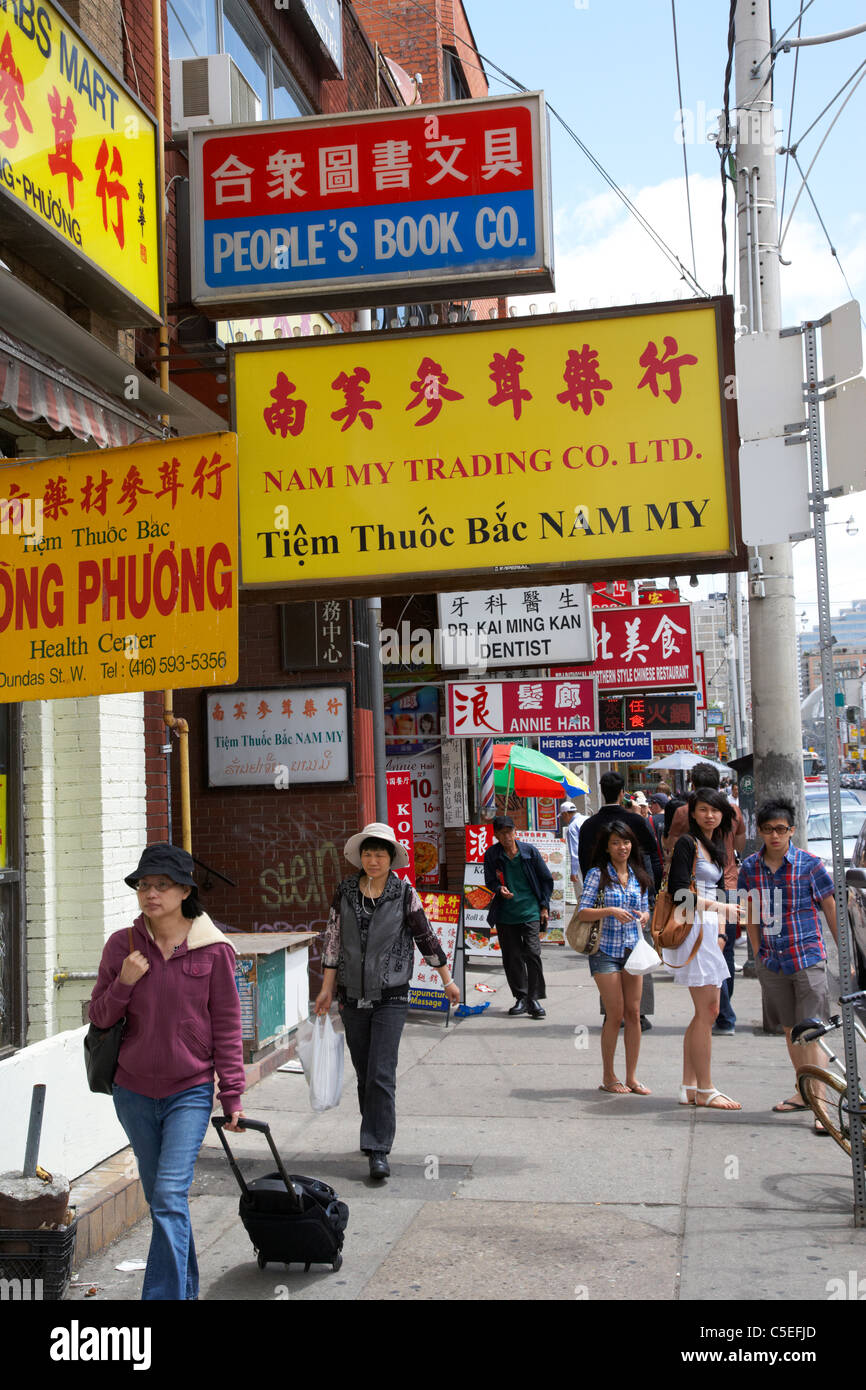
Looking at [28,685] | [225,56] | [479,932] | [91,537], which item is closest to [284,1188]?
[28,685]

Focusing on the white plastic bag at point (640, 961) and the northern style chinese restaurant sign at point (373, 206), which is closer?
the northern style chinese restaurant sign at point (373, 206)

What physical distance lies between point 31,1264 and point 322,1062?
2119 mm

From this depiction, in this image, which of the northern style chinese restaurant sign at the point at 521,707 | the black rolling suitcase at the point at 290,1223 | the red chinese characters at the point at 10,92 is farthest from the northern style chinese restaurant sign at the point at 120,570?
the northern style chinese restaurant sign at the point at 521,707

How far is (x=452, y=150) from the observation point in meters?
6.77

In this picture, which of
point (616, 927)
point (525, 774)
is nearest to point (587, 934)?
point (616, 927)

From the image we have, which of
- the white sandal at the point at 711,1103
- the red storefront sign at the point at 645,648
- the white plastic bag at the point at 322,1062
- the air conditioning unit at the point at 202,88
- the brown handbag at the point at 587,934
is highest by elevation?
the air conditioning unit at the point at 202,88

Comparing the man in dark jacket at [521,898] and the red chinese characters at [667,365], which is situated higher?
the red chinese characters at [667,365]

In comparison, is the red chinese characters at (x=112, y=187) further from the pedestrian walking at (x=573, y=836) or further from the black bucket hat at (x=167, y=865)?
the pedestrian walking at (x=573, y=836)

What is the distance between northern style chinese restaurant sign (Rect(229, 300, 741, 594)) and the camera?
602 cm

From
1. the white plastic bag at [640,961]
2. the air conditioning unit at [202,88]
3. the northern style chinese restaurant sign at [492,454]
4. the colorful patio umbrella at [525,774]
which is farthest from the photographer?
the colorful patio umbrella at [525,774]

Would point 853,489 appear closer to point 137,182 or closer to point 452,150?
point 452,150

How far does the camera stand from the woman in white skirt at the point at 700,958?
25.1ft

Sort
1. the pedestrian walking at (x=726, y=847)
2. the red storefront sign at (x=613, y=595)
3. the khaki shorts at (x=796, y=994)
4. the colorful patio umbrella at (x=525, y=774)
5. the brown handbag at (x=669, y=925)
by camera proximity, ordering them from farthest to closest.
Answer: the red storefront sign at (x=613, y=595), the colorful patio umbrella at (x=525, y=774), the pedestrian walking at (x=726, y=847), the brown handbag at (x=669, y=925), the khaki shorts at (x=796, y=994)
